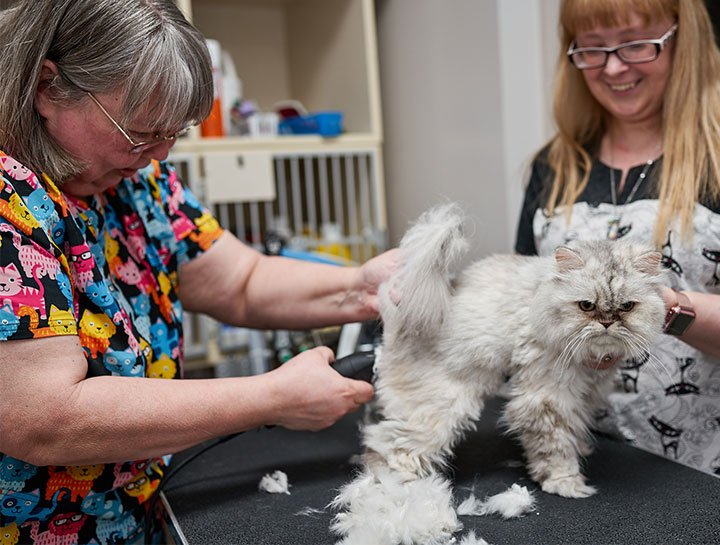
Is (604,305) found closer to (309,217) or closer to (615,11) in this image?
(615,11)

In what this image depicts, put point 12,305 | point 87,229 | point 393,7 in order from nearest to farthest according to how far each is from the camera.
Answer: point 12,305, point 87,229, point 393,7

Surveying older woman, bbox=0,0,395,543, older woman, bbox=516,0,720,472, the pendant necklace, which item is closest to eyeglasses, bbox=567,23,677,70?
older woman, bbox=516,0,720,472

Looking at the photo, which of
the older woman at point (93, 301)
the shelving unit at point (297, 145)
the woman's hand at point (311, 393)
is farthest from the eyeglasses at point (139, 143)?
the shelving unit at point (297, 145)

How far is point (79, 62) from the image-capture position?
753 millimetres

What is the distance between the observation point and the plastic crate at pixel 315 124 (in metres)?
1.78

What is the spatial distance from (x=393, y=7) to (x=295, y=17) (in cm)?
40

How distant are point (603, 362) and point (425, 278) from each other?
0.86ft

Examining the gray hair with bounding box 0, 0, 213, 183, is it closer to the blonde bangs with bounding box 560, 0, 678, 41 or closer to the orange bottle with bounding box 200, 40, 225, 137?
the blonde bangs with bounding box 560, 0, 678, 41

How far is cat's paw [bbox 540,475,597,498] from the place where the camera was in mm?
833

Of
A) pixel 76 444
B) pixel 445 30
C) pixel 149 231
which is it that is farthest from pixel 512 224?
pixel 76 444

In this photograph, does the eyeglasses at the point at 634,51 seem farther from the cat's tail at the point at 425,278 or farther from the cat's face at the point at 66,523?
the cat's face at the point at 66,523

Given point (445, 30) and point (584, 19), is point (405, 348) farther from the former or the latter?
point (445, 30)

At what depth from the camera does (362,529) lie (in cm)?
73

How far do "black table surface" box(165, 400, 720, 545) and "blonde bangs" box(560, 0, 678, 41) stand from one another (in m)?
0.72
